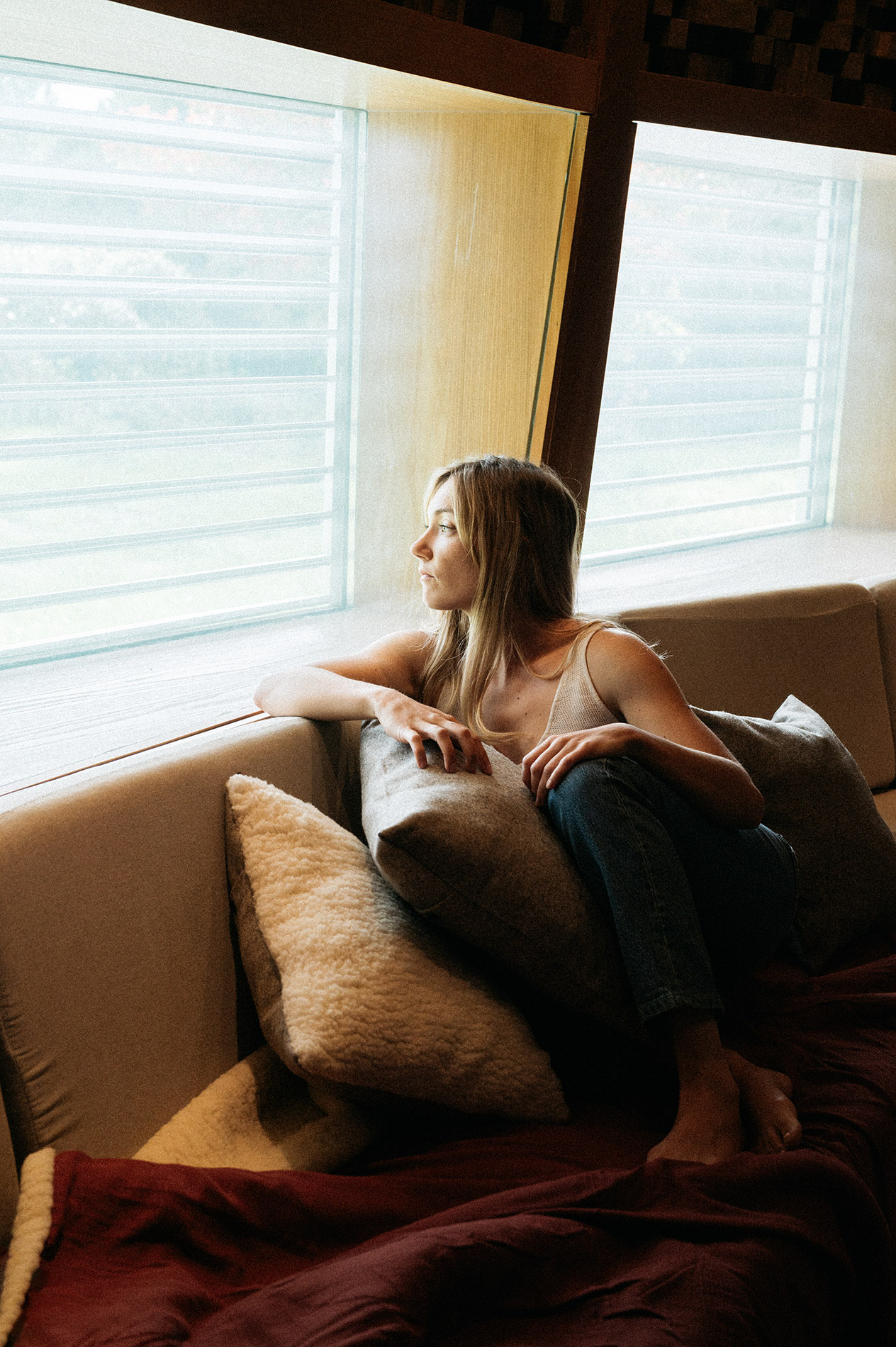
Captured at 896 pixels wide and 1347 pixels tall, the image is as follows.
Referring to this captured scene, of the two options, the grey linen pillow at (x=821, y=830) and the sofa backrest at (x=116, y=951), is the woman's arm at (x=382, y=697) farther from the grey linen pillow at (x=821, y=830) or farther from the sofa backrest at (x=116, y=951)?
the grey linen pillow at (x=821, y=830)

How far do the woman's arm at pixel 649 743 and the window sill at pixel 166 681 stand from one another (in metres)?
0.43

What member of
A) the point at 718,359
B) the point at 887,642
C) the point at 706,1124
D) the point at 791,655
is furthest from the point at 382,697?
the point at 718,359

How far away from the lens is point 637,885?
4.31 ft

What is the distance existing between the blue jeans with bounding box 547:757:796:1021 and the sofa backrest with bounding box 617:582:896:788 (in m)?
0.58

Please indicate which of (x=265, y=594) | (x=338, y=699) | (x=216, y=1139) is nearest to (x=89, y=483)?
(x=265, y=594)

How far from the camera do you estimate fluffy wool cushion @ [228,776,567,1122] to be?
3.91 feet

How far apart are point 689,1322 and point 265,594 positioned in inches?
57.0

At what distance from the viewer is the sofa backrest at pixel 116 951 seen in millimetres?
1129

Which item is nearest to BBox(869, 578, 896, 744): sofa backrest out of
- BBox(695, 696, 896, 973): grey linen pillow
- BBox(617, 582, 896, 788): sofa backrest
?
BBox(617, 582, 896, 788): sofa backrest

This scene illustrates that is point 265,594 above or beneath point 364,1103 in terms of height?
above

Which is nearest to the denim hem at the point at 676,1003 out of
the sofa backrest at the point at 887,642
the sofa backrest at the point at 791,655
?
the sofa backrest at the point at 791,655

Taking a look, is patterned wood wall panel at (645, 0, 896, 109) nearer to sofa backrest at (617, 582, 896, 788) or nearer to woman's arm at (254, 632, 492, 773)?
sofa backrest at (617, 582, 896, 788)

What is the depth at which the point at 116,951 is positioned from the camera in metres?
1.21

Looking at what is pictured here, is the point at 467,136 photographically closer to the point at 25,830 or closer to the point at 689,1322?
the point at 25,830
